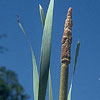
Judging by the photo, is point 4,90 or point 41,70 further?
point 4,90

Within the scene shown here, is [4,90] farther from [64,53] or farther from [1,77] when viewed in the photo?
[64,53]

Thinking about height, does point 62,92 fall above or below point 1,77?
below

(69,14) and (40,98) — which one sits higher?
(69,14)

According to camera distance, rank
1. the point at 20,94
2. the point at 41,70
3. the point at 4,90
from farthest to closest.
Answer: the point at 4,90 → the point at 20,94 → the point at 41,70

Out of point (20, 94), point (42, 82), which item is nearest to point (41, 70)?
point (42, 82)

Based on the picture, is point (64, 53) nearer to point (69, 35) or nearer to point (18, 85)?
point (69, 35)

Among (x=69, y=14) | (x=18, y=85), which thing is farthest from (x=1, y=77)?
(x=69, y=14)

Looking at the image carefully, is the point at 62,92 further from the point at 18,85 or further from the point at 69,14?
the point at 18,85

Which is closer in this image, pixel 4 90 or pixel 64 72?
pixel 64 72

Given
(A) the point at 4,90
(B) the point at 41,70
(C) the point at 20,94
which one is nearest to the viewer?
(B) the point at 41,70
